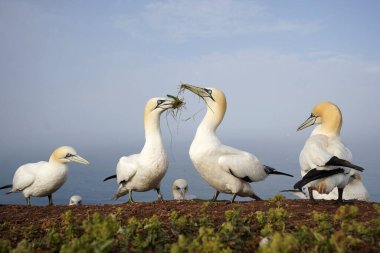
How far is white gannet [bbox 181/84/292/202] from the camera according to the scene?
8.38m

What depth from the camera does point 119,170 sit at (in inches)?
375

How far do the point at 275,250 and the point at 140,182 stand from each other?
614 cm

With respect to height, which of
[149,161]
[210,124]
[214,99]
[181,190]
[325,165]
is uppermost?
[214,99]

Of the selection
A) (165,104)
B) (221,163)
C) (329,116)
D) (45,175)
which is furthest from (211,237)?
(45,175)

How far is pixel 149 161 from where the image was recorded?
9234mm

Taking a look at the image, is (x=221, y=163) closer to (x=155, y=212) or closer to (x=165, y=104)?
(x=155, y=212)

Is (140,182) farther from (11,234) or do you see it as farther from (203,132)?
(11,234)

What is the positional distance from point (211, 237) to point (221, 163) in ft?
13.8

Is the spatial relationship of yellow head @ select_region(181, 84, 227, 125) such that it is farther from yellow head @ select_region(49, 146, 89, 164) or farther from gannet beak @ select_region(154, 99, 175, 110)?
yellow head @ select_region(49, 146, 89, 164)

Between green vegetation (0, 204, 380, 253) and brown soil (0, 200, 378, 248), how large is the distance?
11.9 inches

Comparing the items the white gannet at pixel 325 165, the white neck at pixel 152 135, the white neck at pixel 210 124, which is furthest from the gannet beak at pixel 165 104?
the white gannet at pixel 325 165

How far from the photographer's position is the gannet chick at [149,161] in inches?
364

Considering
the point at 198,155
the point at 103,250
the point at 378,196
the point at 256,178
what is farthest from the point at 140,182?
the point at 378,196

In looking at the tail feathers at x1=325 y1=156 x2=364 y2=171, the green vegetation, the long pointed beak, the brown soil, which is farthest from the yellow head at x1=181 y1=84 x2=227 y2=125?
the green vegetation
